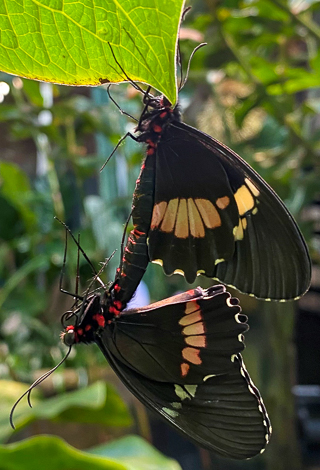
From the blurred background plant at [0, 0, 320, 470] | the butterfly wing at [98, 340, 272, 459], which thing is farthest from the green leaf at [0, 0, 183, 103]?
the blurred background plant at [0, 0, 320, 470]

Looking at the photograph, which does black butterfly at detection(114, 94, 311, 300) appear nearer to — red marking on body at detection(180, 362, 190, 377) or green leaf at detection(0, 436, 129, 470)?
red marking on body at detection(180, 362, 190, 377)

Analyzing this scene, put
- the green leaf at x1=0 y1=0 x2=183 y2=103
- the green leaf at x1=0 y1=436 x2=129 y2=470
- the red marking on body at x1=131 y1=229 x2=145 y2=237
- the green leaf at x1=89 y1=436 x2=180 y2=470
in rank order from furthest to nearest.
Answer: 1. the green leaf at x1=89 y1=436 x2=180 y2=470
2. the green leaf at x1=0 y1=436 x2=129 y2=470
3. the red marking on body at x1=131 y1=229 x2=145 y2=237
4. the green leaf at x1=0 y1=0 x2=183 y2=103

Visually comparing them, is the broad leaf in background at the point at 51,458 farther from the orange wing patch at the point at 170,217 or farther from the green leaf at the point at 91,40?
the green leaf at the point at 91,40

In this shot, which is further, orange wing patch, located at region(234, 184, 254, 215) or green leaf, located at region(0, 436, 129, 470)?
green leaf, located at region(0, 436, 129, 470)

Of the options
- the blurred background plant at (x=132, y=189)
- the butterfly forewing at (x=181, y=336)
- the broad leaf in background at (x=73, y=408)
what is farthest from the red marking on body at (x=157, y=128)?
the broad leaf in background at (x=73, y=408)

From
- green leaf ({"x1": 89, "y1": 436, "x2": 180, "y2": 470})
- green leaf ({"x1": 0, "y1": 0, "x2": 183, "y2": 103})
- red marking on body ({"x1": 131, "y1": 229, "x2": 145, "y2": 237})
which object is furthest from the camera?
green leaf ({"x1": 89, "y1": 436, "x2": 180, "y2": 470})

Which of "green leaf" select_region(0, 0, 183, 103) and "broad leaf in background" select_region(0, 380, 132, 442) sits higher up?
"green leaf" select_region(0, 0, 183, 103)

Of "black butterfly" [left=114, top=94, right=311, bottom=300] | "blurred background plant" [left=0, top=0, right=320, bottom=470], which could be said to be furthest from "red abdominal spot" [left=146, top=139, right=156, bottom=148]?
"blurred background plant" [left=0, top=0, right=320, bottom=470]

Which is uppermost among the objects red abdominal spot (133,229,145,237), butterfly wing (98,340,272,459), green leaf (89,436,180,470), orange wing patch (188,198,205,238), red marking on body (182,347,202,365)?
orange wing patch (188,198,205,238)
